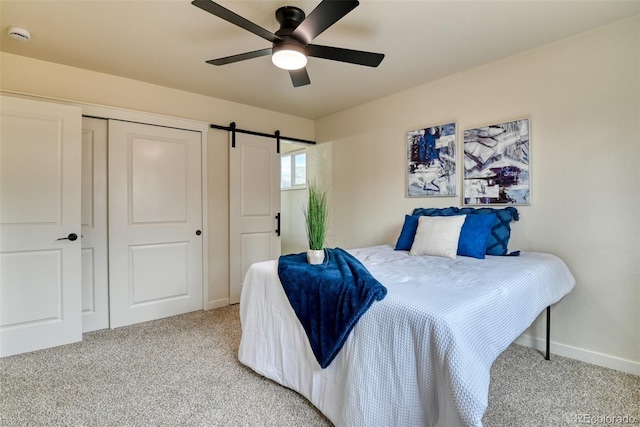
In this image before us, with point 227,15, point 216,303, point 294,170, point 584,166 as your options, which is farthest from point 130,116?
point 584,166

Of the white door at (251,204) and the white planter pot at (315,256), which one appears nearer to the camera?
the white planter pot at (315,256)

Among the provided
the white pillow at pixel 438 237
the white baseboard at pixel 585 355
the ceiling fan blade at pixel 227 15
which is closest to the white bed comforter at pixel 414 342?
the white pillow at pixel 438 237

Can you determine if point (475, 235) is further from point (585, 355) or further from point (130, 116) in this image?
point (130, 116)

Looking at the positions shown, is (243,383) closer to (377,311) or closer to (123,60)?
(377,311)

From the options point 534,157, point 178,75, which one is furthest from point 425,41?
point 178,75

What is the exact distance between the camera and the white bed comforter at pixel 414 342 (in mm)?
1099

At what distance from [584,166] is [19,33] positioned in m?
4.22

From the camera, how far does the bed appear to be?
1101 mm

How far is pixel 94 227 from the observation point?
287 cm

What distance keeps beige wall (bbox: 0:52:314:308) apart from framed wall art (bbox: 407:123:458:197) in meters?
1.79

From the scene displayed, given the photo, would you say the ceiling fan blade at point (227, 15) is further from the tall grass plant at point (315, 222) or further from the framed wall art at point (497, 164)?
the framed wall art at point (497, 164)

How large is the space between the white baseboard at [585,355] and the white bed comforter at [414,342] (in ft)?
2.06

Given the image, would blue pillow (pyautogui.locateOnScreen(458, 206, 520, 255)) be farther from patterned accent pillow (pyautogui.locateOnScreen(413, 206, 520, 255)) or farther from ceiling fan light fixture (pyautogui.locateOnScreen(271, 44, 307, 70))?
ceiling fan light fixture (pyautogui.locateOnScreen(271, 44, 307, 70))

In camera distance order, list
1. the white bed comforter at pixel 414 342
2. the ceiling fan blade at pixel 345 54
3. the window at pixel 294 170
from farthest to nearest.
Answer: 1. the window at pixel 294 170
2. the ceiling fan blade at pixel 345 54
3. the white bed comforter at pixel 414 342
